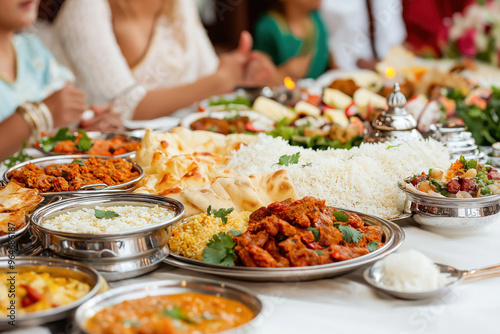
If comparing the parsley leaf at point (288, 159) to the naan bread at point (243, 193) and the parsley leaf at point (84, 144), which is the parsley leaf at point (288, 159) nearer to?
the naan bread at point (243, 193)

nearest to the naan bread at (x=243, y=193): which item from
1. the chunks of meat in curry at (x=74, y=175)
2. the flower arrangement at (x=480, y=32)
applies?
the chunks of meat in curry at (x=74, y=175)

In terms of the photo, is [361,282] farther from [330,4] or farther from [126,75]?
[330,4]

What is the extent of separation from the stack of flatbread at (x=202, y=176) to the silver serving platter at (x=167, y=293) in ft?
1.55

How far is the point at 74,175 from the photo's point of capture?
1828mm

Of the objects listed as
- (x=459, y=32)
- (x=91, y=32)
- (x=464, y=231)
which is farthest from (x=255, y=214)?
(x=459, y=32)

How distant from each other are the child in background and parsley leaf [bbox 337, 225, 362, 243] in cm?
532

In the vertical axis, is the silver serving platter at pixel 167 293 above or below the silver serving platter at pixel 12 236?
below

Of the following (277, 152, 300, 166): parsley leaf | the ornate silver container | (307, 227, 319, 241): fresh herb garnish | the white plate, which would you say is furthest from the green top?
(307, 227, 319, 241): fresh herb garnish

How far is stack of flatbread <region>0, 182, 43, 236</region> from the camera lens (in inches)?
55.8

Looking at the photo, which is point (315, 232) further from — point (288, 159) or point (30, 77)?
point (30, 77)

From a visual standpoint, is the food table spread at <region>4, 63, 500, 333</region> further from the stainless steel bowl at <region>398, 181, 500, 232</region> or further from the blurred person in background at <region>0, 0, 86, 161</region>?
the blurred person in background at <region>0, 0, 86, 161</region>

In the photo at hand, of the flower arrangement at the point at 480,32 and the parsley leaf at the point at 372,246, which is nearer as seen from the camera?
the parsley leaf at the point at 372,246

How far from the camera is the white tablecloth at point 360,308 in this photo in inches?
44.9

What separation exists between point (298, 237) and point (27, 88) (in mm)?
2819
